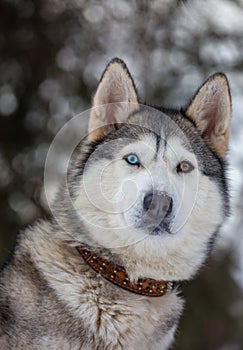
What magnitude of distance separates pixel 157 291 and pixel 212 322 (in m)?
6.59

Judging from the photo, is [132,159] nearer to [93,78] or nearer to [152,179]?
[152,179]

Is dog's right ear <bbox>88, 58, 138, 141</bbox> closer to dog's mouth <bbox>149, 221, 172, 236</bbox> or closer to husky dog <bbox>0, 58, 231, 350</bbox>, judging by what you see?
husky dog <bbox>0, 58, 231, 350</bbox>

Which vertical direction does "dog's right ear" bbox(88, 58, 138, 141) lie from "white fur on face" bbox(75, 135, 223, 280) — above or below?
above

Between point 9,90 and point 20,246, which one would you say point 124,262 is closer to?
point 20,246

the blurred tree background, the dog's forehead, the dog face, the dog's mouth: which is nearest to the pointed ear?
the dog face

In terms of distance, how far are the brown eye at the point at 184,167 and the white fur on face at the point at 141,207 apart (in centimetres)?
2

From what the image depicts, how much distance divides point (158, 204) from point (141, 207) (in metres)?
0.10

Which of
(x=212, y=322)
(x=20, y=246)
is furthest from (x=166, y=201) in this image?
(x=212, y=322)

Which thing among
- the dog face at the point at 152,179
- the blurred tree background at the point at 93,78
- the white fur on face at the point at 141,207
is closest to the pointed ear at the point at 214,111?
the dog face at the point at 152,179

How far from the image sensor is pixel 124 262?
3.36m

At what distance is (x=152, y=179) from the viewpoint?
3160 mm

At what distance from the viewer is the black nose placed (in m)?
3.09

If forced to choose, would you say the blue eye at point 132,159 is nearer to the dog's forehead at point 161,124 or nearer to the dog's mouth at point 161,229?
the dog's forehead at point 161,124

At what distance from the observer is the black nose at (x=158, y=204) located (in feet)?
10.1
